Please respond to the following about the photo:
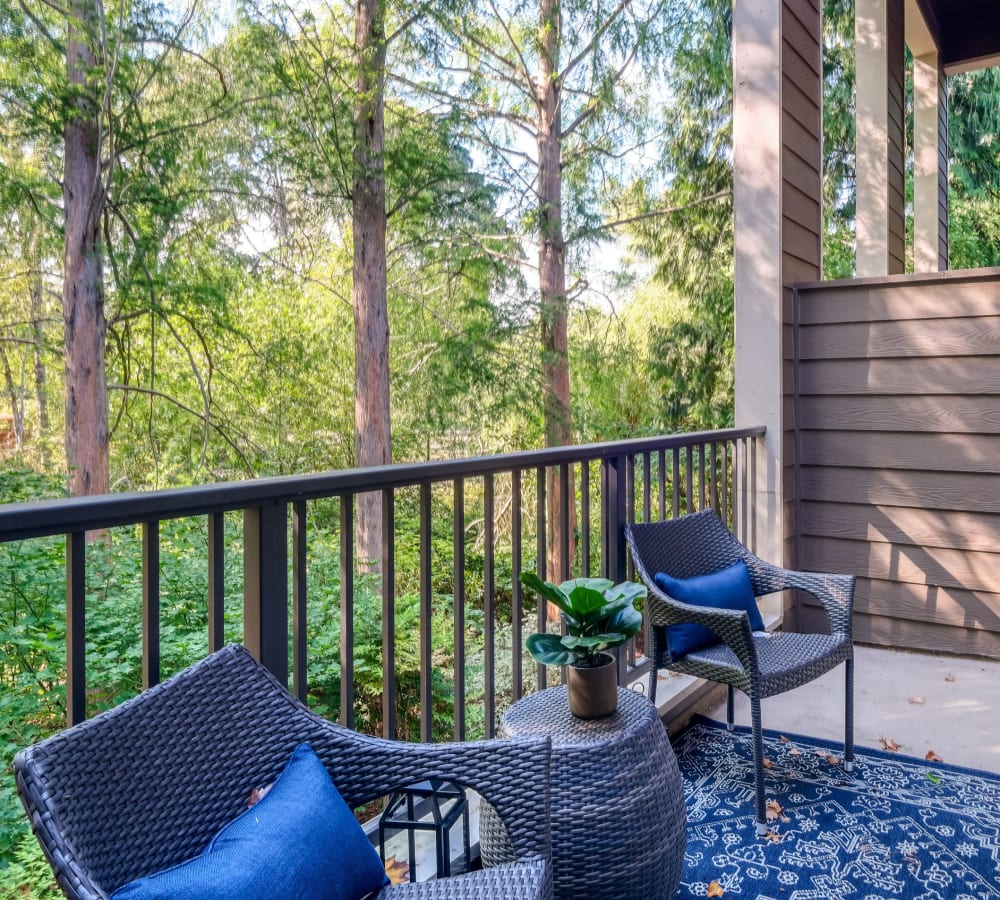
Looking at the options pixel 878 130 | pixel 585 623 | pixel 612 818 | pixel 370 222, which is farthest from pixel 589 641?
pixel 370 222

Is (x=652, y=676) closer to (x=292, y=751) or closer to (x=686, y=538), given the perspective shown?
(x=686, y=538)

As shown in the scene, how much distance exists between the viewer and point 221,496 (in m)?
1.42

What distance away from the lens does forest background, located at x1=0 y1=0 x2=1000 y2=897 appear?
8.30 metres

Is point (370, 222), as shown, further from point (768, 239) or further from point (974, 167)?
point (974, 167)

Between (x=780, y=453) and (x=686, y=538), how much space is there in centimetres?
120

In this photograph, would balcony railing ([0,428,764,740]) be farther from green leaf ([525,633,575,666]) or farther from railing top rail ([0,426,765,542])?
green leaf ([525,633,575,666])

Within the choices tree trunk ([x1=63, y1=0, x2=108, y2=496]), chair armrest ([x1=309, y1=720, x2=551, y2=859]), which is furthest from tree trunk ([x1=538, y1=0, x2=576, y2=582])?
chair armrest ([x1=309, y1=720, x2=551, y2=859])

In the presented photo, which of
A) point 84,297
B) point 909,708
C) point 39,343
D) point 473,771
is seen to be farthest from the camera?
point 39,343

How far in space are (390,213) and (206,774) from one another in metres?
8.93

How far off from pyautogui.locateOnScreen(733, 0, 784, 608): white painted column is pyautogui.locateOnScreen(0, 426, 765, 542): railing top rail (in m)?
1.79

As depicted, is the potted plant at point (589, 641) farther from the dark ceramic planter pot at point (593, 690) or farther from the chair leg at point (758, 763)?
the chair leg at point (758, 763)

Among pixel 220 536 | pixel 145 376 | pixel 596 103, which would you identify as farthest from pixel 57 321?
pixel 220 536

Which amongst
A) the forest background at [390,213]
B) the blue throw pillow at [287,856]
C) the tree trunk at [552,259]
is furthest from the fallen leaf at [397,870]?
the tree trunk at [552,259]

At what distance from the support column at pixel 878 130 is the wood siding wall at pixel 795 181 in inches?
39.1
